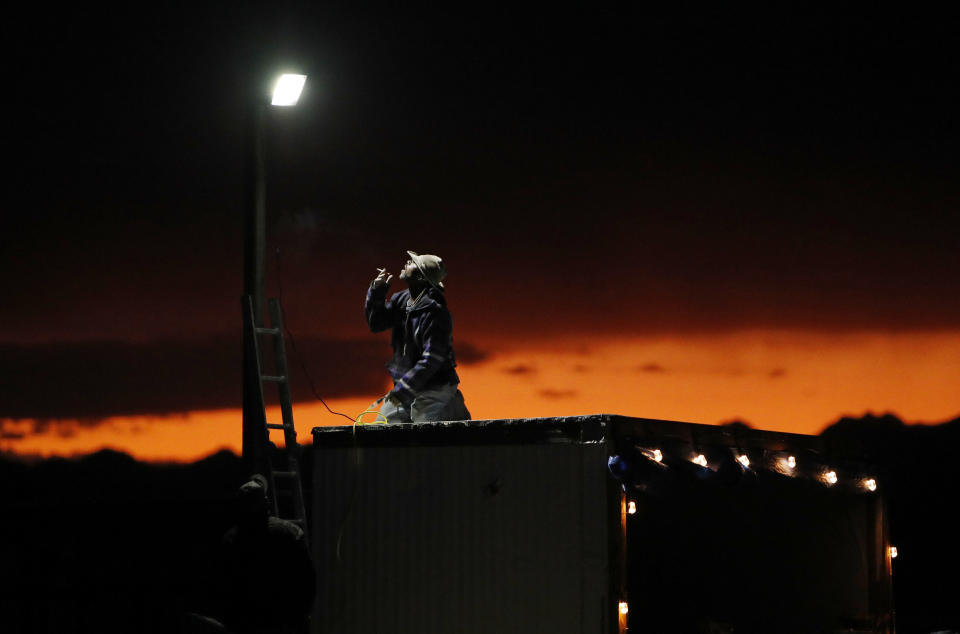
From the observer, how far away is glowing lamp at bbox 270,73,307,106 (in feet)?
29.8

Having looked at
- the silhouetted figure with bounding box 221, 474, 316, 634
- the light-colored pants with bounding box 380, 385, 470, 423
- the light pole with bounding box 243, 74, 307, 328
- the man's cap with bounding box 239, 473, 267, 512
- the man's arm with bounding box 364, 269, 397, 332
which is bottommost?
the silhouetted figure with bounding box 221, 474, 316, 634

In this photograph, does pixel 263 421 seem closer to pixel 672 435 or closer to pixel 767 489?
pixel 672 435

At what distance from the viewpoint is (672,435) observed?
838 centimetres

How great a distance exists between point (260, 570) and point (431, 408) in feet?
7.72

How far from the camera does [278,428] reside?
31.1 feet

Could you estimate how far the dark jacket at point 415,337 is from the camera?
9.46 meters

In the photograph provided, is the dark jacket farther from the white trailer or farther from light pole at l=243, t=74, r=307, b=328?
light pole at l=243, t=74, r=307, b=328

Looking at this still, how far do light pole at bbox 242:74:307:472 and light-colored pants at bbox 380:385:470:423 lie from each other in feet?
4.40

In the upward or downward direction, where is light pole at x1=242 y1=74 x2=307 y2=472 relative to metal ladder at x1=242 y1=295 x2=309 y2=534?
upward

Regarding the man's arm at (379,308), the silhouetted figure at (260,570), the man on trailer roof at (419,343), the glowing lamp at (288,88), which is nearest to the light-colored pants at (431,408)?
the man on trailer roof at (419,343)

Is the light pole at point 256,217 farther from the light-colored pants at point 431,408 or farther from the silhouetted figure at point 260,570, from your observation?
the light-colored pants at point 431,408

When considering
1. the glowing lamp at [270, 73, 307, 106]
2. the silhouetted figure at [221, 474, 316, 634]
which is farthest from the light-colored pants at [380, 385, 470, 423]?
the glowing lamp at [270, 73, 307, 106]

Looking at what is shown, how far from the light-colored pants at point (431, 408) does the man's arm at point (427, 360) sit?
3.8 inches

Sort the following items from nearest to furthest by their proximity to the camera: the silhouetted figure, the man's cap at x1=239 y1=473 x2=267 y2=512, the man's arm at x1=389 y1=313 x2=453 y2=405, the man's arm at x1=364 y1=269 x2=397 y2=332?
1. the silhouetted figure
2. the man's cap at x1=239 y1=473 x2=267 y2=512
3. the man's arm at x1=389 y1=313 x2=453 y2=405
4. the man's arm at x1=364 y1=269 x2=397 y2=332
